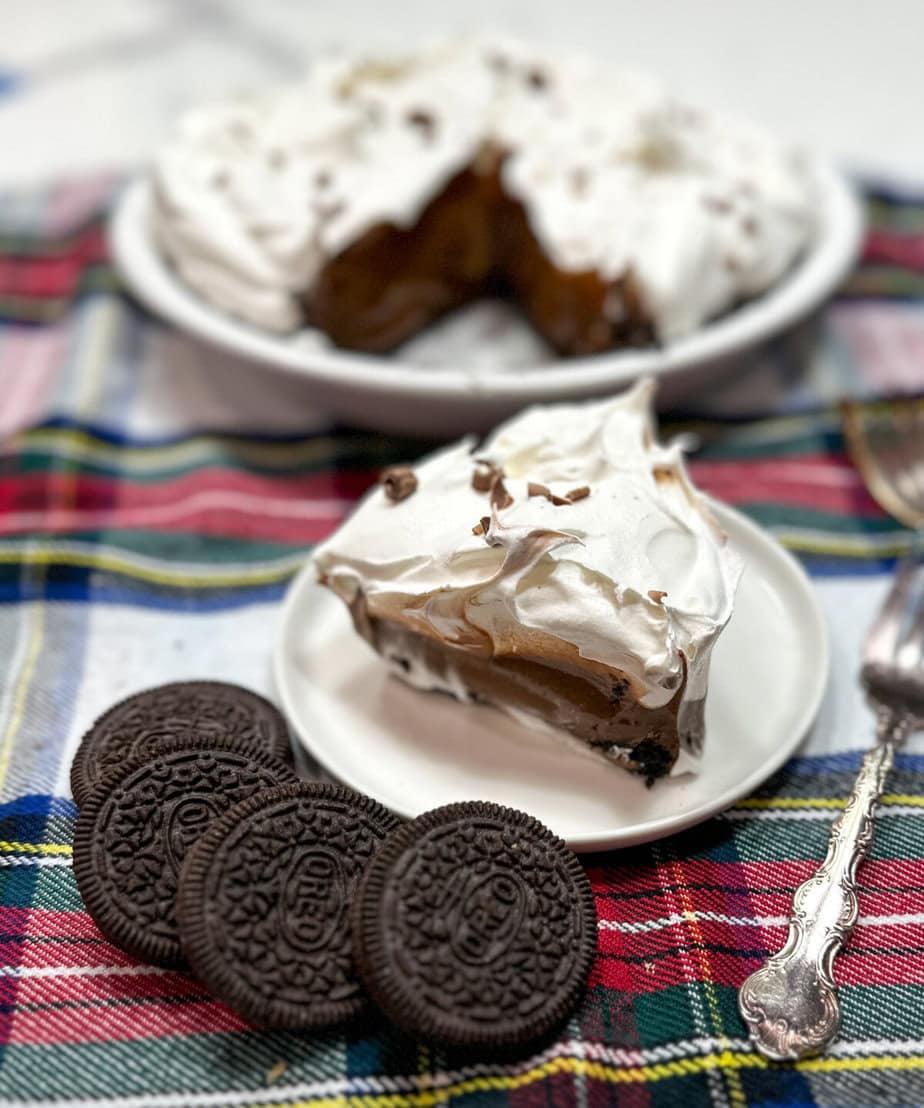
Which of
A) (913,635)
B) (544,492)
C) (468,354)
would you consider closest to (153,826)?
(544,492)

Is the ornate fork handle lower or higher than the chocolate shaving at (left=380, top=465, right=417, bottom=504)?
lower

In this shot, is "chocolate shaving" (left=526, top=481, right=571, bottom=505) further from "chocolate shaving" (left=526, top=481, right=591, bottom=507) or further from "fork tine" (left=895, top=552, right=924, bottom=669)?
"fork tine" (left=895, top=552, right=924, bottom=669)

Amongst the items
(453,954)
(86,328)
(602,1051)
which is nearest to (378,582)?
(453,954)

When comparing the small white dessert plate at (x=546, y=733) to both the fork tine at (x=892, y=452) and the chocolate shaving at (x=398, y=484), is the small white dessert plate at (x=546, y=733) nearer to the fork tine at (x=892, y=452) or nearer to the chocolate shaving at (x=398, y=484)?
the chocolate shaving at (x=398, y=484)

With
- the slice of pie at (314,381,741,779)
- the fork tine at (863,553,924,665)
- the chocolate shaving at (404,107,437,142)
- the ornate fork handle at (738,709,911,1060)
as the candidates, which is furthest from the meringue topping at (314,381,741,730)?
the chocolate shaving at (404,107,437,142)

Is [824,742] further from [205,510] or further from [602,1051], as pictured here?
[205,510]

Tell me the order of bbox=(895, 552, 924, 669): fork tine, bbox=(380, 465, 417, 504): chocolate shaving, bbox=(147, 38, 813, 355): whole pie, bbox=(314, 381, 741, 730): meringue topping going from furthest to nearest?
1. bbox=(147, 38, 813, 355): whole pie
2. bbox=(895, 552, 924, 669): fork tine
3. bbox=(380, 465, 417, 504): chocolate shaving
4. bbox=(314, 381, 741, 730): meringue topping

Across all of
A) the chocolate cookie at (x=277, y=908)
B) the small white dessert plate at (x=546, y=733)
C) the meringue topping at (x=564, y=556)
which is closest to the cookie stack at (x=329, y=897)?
the chocolate cookie at (x=277, y=908)

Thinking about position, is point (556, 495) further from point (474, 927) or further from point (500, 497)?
point (474, 927)
